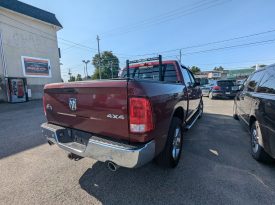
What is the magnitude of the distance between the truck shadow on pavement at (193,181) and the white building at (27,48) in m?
15.0

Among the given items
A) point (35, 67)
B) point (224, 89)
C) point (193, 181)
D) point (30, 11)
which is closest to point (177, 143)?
point (193, 181)

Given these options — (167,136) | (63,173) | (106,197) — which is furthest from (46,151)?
(167,136)

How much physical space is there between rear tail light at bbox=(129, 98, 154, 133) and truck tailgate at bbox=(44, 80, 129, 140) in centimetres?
8

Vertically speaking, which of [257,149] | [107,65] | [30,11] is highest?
[30,11]

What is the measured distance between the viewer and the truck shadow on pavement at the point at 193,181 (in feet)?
→ 7.70

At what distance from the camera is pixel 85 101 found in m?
2.46

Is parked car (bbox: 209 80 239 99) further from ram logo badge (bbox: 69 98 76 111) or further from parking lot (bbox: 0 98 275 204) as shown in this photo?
ram logo badge (bbox: 69 98 76 111)

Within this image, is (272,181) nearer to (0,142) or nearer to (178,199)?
(178,199)

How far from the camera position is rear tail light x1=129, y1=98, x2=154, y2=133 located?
2066 mm

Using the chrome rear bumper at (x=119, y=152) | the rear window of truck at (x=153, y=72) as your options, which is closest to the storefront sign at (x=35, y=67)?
the rear window of truck at (x=153, y=72)

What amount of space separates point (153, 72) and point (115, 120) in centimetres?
257

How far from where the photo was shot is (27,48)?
1600cm

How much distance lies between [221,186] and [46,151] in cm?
347

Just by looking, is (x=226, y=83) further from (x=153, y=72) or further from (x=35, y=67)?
(x=35, y=67)
